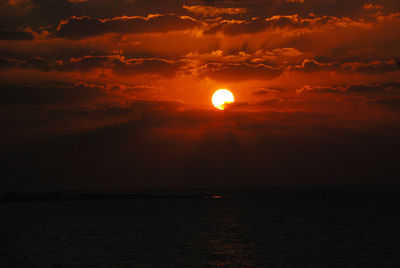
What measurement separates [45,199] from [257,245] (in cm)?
14591

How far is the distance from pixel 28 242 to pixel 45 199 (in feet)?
439

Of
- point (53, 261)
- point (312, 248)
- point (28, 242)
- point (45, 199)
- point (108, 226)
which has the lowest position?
point (53, 261)

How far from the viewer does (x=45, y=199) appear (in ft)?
605

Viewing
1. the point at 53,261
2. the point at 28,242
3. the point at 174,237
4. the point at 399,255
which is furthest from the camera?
the point at 174,237

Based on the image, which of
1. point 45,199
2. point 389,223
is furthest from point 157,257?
point 45,199

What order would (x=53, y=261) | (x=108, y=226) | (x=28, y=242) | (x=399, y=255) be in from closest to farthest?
1. (x=53, y=261)
2. (x=399, y=255)
3. (x=28, y=242)
4. (x=108, y=226)

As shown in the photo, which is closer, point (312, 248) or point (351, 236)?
point (312, 248)

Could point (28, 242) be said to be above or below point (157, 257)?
above

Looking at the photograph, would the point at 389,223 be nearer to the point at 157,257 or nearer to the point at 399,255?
the point at 399,255

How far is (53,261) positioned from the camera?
42.9 meters

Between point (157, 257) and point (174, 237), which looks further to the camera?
point (174, 237)

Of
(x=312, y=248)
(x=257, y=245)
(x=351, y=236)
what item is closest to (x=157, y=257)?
(x=257, y=245)

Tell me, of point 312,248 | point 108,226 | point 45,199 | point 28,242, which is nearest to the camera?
point 312,248

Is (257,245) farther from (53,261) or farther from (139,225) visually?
(139,225)
